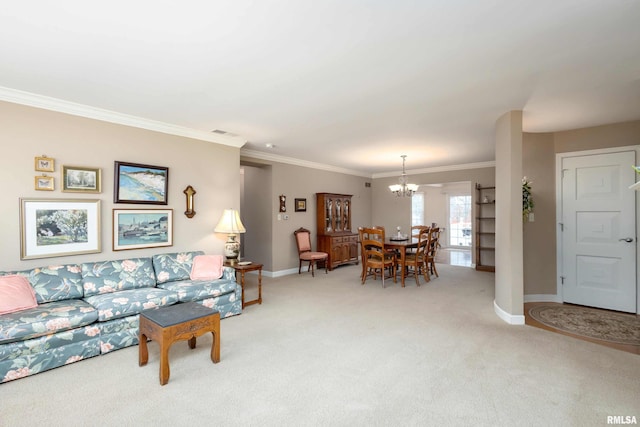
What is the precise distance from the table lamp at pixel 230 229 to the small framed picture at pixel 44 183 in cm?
191

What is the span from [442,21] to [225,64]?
163 cm

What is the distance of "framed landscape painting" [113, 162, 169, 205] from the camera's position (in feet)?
12.5

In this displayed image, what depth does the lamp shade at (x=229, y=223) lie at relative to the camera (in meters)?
4.57

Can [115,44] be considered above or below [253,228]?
above

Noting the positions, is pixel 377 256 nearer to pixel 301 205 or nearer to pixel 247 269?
pixel 301 205

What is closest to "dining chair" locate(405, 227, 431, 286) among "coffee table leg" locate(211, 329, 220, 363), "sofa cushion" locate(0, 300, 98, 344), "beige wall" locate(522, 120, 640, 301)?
"beige wall" locate(522, 120, 640, 301)

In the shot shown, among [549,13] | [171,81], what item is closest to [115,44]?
[171,81]

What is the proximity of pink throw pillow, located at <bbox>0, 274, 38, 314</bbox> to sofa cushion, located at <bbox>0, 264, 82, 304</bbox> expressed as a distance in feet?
0.25

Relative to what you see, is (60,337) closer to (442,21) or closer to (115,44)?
(115,44)

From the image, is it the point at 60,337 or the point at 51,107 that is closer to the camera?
the point at 60,337

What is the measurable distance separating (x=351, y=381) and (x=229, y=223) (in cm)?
289

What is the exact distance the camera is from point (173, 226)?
14.2 ft

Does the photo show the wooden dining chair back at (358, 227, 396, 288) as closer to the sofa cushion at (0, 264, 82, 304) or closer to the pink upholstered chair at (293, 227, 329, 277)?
A: the pink upholstered chair at (293, 227, 329, 277)

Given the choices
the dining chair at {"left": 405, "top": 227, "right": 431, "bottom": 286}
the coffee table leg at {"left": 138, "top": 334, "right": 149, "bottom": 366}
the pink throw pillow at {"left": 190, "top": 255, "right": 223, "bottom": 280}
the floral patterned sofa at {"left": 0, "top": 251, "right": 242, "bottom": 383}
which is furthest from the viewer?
the dining chair at {"left": 405, "top": 227, "right": 431, "bottom": 286}
